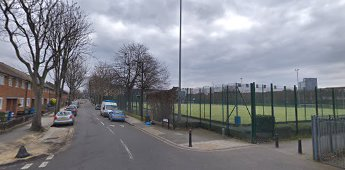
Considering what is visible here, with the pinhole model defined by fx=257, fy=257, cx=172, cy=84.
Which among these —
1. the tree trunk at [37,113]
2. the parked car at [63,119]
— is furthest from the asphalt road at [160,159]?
the parked car at [63,119]

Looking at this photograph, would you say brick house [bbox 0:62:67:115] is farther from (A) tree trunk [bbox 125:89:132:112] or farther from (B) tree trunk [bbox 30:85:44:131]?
(A) tree trunk [bbox 125:89:132:112]

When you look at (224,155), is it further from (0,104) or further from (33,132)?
(0,104)

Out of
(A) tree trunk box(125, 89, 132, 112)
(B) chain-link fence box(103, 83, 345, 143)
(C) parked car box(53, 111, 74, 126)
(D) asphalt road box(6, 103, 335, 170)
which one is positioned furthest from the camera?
(A) tree trunk box(125, 89, 132, 112)

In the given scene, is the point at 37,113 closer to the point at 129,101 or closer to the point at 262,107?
the point at 262,107

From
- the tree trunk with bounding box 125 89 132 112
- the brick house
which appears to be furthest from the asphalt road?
the tree trunk with bounding box 125 89 132 112

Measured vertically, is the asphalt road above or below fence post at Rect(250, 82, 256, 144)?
below

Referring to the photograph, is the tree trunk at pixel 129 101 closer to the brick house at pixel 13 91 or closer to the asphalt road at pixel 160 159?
the brick house at pixel 13 91

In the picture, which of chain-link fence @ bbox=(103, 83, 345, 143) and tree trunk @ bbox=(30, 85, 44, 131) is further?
tree trunk @ bbox=(30, 85, 44, 131)

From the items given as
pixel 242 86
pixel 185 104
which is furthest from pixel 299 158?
pixel 185 104

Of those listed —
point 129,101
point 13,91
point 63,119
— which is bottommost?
point 63,119

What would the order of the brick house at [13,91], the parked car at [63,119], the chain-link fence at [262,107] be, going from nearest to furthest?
the chain-link fence at [262,107]
the parked car at [63,119]
the brick house at [13,91]

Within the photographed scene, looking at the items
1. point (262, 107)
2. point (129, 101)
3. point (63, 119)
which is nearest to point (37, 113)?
point (63, 119)

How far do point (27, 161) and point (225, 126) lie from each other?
37.7 ft

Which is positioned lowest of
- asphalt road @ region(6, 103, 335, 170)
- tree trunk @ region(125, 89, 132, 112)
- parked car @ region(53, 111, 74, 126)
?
asphalt road @ region(6, 103, 335, 170)
